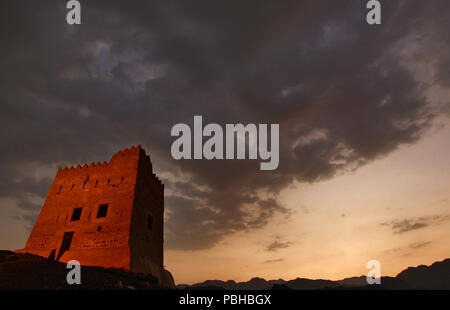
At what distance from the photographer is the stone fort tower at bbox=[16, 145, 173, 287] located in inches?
775

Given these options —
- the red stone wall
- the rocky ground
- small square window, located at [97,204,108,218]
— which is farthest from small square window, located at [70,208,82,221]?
the rocky ground

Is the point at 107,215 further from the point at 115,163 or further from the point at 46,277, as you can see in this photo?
the point at 46,277

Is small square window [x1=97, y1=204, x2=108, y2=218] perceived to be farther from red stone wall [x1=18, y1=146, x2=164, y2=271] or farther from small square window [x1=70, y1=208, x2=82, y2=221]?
small square window [x1=70, y1=208, x2=82, y2=221]

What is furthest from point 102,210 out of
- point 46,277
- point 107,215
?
point 46,277

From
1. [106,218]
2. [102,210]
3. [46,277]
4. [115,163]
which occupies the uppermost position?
[115,163]

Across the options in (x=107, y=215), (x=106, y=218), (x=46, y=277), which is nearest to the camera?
(x=46, y=277)

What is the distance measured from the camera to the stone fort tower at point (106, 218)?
19688 mm

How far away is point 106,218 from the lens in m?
21.0

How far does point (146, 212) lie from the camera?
78.1 ft

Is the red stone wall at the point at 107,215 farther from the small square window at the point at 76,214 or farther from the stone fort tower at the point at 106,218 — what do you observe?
the small square window at the point at 76,214

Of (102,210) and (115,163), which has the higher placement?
(115,163)
